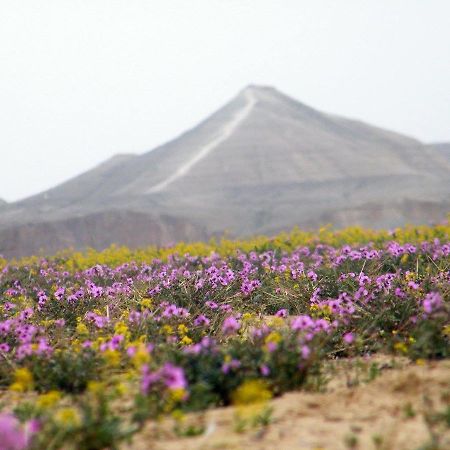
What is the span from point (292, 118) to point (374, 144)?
A: 9.85 m

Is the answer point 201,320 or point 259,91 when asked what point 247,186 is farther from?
point 201,320

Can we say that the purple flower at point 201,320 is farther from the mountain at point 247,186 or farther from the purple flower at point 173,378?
the mountain at point 247,186

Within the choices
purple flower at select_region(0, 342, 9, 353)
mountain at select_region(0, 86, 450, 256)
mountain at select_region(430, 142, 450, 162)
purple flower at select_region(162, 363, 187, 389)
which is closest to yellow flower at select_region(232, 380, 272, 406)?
purple flower at select_region(162, 363, 187, 389)

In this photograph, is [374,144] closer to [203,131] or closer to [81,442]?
[203,131]

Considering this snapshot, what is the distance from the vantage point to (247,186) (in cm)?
6500

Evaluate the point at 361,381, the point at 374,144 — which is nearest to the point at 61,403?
the point at 361,381

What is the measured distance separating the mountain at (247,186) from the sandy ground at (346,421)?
109ft

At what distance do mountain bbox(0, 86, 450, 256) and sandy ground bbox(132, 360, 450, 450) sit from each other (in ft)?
109

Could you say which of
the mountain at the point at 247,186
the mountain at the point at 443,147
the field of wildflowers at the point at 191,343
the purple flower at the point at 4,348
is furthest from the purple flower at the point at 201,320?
the mountain at the point at 443,147

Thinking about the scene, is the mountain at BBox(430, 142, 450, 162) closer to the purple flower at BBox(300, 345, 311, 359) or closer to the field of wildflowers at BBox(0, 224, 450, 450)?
the field of wildflowers at BBox(0, 224, 450, 450)

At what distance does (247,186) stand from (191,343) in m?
58.5

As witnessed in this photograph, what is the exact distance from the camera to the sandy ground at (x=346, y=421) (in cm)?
372

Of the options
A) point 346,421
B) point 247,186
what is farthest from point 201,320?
point 247,186

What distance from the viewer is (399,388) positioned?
4609 millimetres
